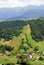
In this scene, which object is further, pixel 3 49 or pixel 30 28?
pixel 30 28

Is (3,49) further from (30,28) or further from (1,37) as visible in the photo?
(30,28)

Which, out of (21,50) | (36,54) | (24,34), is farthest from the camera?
(24,34)

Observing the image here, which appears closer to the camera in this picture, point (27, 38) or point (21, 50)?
point (21, 50)

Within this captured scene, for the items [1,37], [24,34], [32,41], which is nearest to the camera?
[32,41]

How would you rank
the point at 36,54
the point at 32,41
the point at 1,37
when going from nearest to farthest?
the point at 36,54 → the point at 32,41 → the point at 1,37

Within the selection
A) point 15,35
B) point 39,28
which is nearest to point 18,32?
point 15,35

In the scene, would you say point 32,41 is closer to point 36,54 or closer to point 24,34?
point 24,34

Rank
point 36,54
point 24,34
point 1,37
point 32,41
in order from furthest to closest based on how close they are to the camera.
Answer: point 1,37 → point 24,34 → point 32,41 → point 36,54

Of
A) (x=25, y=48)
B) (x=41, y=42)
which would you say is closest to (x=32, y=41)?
(x=41, y=42)

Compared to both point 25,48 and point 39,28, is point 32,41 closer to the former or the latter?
point 25,48
